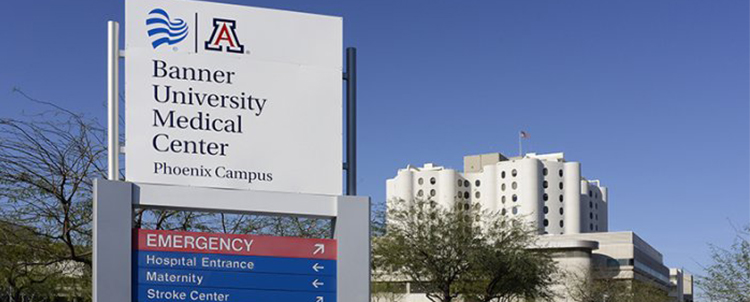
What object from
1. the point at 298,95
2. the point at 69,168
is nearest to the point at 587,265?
the point at 69,168

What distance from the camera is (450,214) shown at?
141 feet

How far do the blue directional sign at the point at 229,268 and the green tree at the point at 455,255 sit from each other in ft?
102

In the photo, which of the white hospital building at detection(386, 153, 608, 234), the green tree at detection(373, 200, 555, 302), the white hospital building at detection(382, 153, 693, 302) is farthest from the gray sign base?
the white hospital building at detection(386, 153, 608, 234)

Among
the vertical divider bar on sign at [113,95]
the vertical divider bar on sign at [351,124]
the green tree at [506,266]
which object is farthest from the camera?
the green tree at [506,266]

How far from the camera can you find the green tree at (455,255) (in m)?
41.5

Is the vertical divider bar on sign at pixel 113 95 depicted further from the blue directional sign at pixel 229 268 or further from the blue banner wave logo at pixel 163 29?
the blue directional sign at pixel 229 268

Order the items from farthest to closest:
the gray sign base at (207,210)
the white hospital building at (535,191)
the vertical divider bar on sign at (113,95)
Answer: the white hospital building at (535,191)
the vertical divider bar on sign at (113,95)
the gray sign base at (207,210)

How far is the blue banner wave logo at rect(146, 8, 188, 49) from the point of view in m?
8.98

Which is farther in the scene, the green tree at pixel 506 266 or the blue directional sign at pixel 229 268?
the green tree at pixel 506 266

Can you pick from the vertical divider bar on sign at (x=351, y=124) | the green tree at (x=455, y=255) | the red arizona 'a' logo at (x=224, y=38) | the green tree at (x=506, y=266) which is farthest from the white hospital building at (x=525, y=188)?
the red arizona 'a' logo at (x=224, y=38)

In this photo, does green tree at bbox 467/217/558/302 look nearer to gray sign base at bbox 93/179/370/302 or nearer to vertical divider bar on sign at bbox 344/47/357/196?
vertical divider bar on sign at bbox 344/47/357/196

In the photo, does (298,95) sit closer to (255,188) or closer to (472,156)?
(255,188)

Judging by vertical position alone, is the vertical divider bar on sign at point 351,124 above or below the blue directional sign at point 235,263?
above

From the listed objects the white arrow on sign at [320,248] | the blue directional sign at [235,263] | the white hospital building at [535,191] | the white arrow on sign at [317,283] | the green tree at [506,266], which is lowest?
the white arrow on sign at [317,283]
